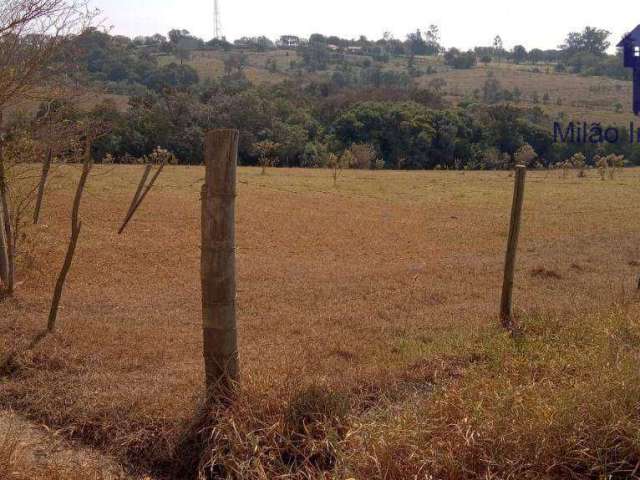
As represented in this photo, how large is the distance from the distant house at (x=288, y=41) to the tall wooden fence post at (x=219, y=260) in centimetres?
15848

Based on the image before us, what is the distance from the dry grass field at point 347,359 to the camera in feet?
11.6

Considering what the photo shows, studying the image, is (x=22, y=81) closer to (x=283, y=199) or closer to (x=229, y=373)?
(x=229, y=373)

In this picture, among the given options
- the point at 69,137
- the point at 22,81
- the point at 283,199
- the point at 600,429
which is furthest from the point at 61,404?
the point at 283,199

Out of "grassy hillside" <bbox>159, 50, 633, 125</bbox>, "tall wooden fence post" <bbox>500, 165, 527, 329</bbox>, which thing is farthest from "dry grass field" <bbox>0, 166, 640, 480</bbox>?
"grassy hillside" <bbox>159, 50, 633, 125</bbox>

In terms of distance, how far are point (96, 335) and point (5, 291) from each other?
2.39 meters

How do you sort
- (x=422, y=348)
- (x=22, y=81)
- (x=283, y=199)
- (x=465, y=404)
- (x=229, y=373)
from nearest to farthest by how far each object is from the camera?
(x=465, y=404)
(x=229, y=373)
(x=422, y=348)
(x=22, y=81)
(x=283, y=199)

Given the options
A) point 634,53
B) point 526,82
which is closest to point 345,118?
point 634,53

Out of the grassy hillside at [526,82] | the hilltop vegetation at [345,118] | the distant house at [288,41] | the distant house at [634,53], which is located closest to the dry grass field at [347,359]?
the hilltop vegetation at [345,118]

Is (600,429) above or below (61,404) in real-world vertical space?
above

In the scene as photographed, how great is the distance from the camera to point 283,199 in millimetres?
22703

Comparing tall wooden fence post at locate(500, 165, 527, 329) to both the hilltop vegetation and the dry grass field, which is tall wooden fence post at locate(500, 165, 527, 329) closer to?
the dry grass field

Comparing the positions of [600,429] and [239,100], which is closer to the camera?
[600,429]

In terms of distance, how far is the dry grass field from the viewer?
3527 mm

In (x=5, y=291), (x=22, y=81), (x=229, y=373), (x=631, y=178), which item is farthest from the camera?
(x=631, y=178)
